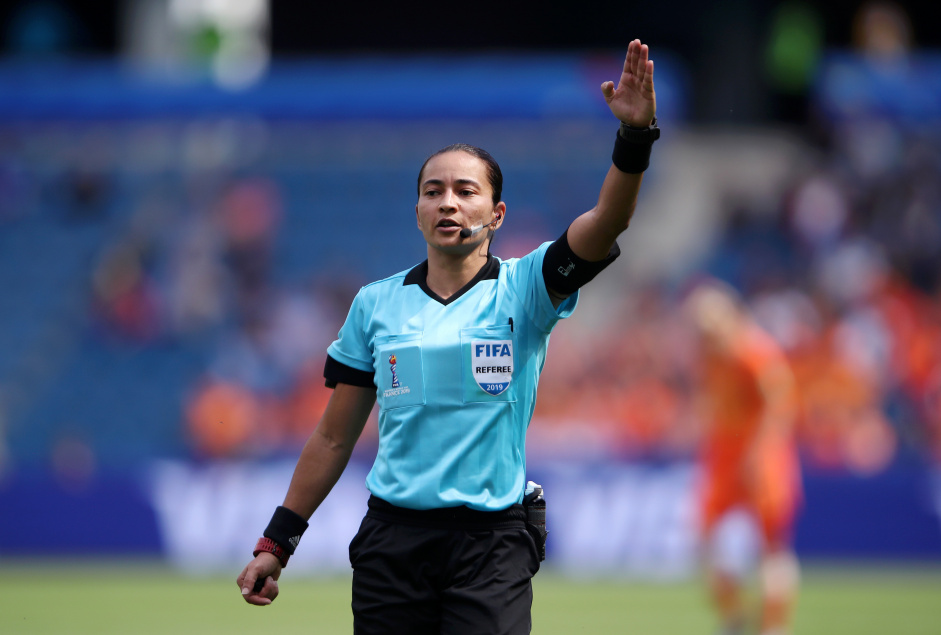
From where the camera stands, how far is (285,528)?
4082mm

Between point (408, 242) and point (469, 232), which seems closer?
point (469, 232)

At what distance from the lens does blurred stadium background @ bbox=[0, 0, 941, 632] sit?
540 inches

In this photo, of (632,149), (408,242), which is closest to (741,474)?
(632,149)

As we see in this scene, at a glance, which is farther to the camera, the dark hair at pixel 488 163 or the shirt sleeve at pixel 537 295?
the dark hair at pixel 488 163

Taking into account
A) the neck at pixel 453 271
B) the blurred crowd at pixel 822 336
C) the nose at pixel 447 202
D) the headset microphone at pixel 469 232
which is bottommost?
the neck at pixel 453 271

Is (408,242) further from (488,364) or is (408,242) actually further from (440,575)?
(440,575)

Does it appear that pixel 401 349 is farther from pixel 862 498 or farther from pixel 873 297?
pixel 873 297

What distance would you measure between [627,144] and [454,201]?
630 mm

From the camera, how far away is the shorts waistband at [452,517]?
148 inches

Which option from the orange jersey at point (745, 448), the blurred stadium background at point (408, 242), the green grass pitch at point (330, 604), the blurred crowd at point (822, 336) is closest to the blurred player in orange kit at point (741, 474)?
the orange jersey at point (745, 448)

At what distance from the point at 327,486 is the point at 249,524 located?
984 cm

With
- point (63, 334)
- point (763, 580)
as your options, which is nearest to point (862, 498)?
point (763, 580)

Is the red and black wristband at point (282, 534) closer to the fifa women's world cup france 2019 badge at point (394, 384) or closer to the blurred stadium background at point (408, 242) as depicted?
the fifa women's world cup france 2019 badge at point (394, 384)

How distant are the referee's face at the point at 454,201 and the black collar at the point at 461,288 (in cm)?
9
